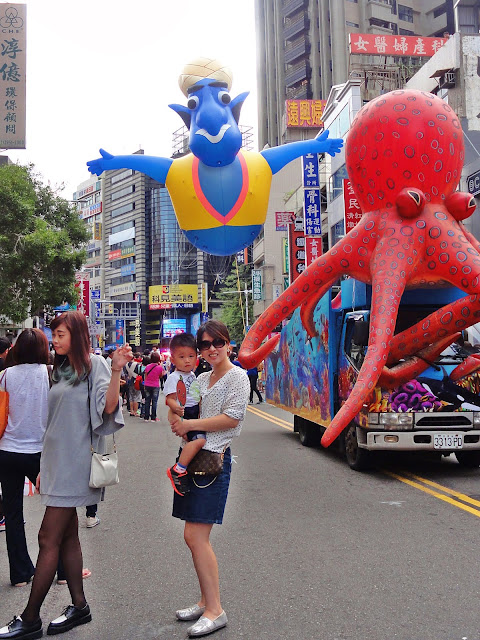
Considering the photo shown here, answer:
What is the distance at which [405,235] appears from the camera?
8.66 m

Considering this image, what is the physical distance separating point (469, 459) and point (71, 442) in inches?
288

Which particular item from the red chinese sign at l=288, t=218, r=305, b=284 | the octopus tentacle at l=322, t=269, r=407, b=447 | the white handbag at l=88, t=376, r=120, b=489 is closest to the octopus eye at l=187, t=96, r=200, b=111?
the octopus tentacle at l=322, t=269, r=407, b=447

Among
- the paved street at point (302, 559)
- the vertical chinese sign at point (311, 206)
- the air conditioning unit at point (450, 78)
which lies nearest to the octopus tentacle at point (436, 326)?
the paved street at point (302, 559)

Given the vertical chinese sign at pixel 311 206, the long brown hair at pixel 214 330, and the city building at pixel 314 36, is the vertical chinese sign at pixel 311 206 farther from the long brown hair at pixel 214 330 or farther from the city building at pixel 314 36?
the city building at pixel 314 36

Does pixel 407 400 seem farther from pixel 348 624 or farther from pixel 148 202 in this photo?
pixel 148 202

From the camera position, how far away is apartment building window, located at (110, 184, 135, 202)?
9179 centimetres

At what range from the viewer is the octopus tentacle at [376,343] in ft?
23.3

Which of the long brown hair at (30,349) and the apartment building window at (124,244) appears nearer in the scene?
the long brown hair at (30,349)

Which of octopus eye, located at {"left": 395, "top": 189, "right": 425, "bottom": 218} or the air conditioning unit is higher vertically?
the air conditioning unit

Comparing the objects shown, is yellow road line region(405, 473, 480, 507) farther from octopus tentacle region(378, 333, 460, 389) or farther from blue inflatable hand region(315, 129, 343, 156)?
blue inflatable hand region(315, 129, 343, 156)

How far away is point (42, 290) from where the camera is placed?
71.5ft

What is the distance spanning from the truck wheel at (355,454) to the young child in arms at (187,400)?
18.3 feet

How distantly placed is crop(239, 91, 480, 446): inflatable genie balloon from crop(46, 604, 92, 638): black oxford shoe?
4.76 m

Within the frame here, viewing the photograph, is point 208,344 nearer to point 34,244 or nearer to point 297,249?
point 34,244
